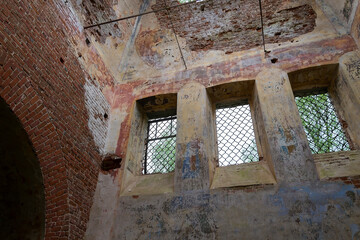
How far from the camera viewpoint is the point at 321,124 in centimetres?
511

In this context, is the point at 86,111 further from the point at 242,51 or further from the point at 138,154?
the point at 242,51

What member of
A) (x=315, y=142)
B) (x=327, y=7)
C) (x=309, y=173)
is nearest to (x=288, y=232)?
(x=309, y=173)

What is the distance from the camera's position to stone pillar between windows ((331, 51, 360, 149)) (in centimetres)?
454

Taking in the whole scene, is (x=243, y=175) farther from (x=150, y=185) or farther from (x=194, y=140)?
(x=150, y=185)

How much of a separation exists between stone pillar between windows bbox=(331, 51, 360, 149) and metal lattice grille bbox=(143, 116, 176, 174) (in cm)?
336

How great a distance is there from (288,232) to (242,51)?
403 centimetres

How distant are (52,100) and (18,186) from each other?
60.0 inches

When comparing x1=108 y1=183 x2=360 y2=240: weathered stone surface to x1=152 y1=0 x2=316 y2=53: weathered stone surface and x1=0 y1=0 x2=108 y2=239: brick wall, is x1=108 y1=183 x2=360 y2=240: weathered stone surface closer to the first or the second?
x1=0 y1=0 x2=108 y2=239: brick wall

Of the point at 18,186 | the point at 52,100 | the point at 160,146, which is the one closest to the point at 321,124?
the point at 160,146

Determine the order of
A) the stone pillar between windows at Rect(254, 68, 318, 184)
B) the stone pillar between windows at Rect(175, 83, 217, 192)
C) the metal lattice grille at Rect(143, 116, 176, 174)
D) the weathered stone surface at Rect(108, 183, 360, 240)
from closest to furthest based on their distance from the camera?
the weathered stone surface at Rect(108, 183, 360, 240) → the stone pillar between windows at Rect(254, 68, 318, 184) → the stone pillar between windows at Rect(175, 83, 217, 192) → the metal lattice grille at Rect(143, 116, 176, 174)

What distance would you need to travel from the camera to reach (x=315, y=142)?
489 cm

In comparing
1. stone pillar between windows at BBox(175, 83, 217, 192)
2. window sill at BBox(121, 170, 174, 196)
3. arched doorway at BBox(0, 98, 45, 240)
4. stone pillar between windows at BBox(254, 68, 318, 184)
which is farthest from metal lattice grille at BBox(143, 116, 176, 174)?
arched doorway at BBox(0, 98, 45, 240)

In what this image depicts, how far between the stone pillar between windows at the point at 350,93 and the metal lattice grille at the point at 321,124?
0.16 meters

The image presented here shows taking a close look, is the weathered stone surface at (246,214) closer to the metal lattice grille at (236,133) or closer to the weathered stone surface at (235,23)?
the metal lattice grille at (236,133)
